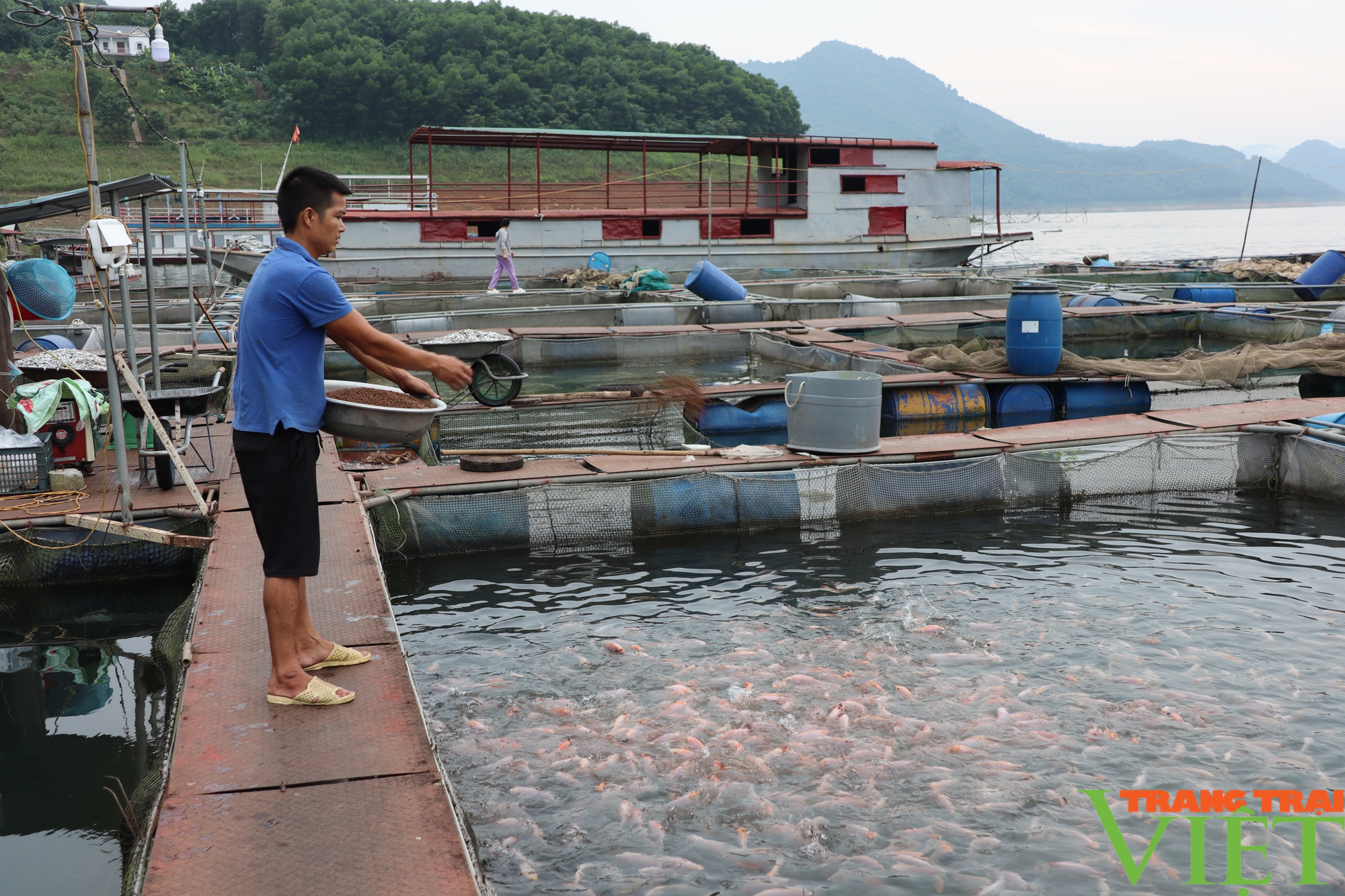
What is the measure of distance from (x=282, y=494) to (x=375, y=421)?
0.64m

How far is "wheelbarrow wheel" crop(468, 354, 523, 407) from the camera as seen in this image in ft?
37.6

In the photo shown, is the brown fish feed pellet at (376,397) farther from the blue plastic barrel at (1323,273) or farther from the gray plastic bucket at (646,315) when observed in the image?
the blue plastic barrel at (1323,273)

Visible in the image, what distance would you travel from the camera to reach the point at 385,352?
3941 mm

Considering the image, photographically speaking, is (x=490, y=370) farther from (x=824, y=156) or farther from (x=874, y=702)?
(x=824, y=156)

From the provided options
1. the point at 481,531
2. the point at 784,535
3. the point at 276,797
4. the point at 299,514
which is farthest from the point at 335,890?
the point at 784,535

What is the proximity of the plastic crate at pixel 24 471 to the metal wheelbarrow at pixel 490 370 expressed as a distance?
4.62m

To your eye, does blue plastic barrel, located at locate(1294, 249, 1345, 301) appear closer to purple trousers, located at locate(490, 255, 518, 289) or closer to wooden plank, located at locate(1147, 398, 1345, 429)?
wooden plank, located at locate(1147, 398, 1345, 429)

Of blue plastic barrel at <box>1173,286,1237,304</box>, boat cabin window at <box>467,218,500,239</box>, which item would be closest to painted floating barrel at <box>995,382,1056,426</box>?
blue plastic barrel at <box>1173,286,1237,304</box>

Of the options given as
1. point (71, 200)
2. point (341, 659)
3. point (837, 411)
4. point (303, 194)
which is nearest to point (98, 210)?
point (71, 200)

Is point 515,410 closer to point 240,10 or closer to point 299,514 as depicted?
point 299,514

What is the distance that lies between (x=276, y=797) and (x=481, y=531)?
4707mm

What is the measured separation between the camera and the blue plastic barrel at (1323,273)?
22.9 m

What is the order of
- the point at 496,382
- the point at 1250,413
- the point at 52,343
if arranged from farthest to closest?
1. the point at 52,343
2. the point at 496,382
3. the point at 1250,413

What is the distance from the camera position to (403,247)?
27.1m
